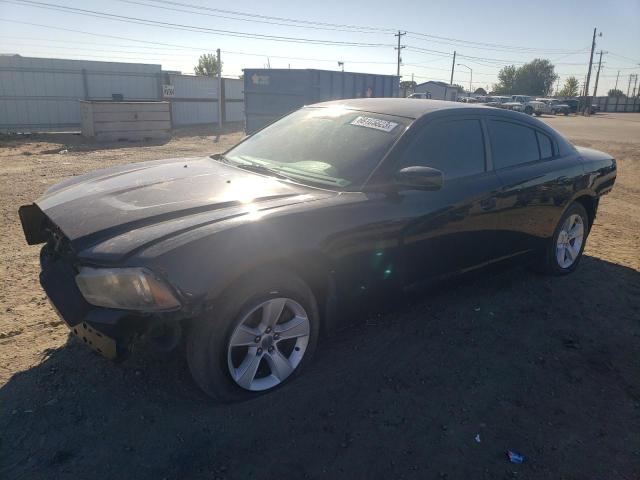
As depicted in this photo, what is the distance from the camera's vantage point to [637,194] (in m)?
9.52

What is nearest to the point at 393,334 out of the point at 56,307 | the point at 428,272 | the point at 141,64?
the point at 428,272

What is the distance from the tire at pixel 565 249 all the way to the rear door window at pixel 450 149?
1.39 meters

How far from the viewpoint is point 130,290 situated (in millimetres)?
2316

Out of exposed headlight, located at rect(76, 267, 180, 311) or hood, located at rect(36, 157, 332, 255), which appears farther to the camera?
hood, located at rect(36, 157, 332, 255)

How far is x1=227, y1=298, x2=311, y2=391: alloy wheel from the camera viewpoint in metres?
2.65

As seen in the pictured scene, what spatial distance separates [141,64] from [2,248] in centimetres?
1897

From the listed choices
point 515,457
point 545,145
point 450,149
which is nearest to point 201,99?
point 545,145

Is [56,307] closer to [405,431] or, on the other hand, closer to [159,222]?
[159,222]

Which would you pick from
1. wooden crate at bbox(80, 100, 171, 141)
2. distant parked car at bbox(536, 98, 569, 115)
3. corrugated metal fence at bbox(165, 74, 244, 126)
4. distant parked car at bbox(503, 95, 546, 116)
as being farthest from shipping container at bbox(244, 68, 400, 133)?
distant parked car at bbox(536, 98, 569, 115)

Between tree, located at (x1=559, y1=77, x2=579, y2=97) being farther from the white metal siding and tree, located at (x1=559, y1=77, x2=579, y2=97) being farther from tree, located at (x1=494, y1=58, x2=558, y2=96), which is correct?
the white metal siding

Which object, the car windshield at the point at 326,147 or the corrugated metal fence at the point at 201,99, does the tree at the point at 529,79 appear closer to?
the corrugated metal fence at the point at 201,99

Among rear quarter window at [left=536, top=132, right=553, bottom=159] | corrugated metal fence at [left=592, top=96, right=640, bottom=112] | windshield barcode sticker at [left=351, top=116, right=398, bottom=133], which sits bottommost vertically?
rear quarter window at [left=536, top=132, right=553, bottom=159]

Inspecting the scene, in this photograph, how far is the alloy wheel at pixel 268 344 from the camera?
8.71 ft

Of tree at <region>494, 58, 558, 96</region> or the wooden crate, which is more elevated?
tree at <region>494, 58, 558, 96</region>
